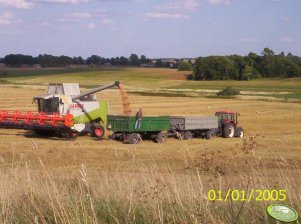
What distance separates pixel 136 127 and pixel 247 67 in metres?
84.7

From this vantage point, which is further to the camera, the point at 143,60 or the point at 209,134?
the point at 143,60

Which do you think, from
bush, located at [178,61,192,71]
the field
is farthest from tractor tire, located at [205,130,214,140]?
bush, located at [178,61,192,71]

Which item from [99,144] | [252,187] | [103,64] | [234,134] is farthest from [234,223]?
[103,64]

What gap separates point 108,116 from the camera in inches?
884

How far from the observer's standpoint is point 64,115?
22.8 metres

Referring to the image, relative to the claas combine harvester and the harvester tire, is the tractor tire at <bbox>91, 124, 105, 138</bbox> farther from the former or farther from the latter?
the harvester tire

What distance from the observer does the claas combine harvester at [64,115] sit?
22641 mm

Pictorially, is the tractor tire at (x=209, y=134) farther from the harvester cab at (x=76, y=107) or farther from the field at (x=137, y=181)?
the harvester cab at (x=76, y=107)

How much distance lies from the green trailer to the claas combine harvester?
60.0 inches

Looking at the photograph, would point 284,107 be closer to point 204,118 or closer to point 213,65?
point 204,118

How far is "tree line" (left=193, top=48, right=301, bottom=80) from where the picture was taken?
101881 millimetres

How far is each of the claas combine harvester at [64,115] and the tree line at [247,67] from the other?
7754 centimetres

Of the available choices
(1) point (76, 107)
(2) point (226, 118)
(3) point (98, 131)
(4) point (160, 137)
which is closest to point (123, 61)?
(2) point (226, 118)

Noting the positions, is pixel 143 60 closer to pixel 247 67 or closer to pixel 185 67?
pixel 185 67
